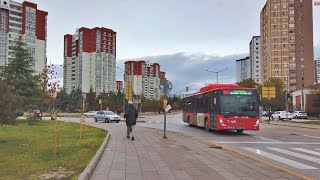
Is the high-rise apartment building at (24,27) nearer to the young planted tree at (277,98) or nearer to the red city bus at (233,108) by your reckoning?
the red city bus at (233,108)

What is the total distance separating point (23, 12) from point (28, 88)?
27389 mm

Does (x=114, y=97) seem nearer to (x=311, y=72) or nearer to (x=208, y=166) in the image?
(x=311, y=72)

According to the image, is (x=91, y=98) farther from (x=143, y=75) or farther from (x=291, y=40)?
(x=291, y=40)

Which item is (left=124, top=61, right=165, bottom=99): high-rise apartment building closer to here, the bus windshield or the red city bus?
the red city bus

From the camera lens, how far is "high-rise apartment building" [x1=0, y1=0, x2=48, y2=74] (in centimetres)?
5444

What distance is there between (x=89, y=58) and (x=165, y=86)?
5737cm

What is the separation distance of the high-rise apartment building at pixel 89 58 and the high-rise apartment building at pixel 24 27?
14134mm

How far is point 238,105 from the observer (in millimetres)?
24016

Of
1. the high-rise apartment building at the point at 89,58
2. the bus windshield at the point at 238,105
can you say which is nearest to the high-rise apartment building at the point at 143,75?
the high-rise apartment building at the point at 89,58

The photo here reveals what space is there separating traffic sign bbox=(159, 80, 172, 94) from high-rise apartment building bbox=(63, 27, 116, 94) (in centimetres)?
5465

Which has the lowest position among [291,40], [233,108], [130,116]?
[130,116]

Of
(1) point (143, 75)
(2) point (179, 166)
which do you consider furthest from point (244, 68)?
(2) point (179, 166)

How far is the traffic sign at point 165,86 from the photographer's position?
20422mm

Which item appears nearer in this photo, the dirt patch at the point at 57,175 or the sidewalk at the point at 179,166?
the dirt patch at the point at 57,175
